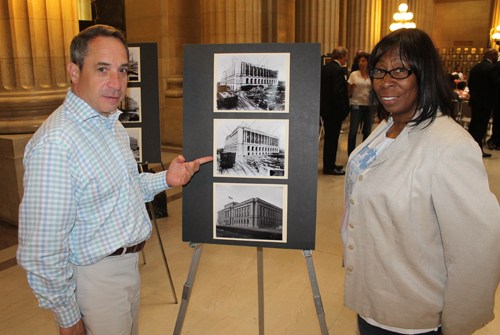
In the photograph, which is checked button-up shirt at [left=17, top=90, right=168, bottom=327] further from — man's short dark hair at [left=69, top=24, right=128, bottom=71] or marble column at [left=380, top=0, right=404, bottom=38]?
marble column at [left=380, top=0, right=404, bottom=38]

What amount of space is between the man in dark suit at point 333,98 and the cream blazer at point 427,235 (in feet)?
17.4

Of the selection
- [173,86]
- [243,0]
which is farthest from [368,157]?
[173,86]

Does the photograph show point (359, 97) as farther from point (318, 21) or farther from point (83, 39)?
point (83, 39)

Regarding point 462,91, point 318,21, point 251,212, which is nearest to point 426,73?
point 251,212

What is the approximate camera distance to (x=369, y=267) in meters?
1.61

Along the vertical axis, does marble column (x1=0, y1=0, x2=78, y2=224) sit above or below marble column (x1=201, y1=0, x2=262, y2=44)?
below

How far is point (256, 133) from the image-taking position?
2053mm

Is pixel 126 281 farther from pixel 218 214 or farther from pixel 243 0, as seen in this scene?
pixel 243 0

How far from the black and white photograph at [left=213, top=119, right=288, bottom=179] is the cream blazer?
0.55m

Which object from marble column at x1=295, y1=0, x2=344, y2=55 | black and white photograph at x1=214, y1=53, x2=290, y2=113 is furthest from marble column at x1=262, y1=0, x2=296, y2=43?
black and white photograph at x1=214, y1=53, x2=290, y2=113

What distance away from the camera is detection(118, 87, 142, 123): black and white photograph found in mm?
3447

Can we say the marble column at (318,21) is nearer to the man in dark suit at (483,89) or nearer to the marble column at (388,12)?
the man in dark suit at (483,89)

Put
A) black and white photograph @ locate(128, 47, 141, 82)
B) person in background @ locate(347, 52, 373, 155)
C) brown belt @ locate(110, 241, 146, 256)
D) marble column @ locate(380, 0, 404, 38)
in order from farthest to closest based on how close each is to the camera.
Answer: marble column @ locate(380, 0, 404, 38) < person in background @ locate(347, 52, 373, 155) < black and white photograph @ locate(128, 47, 141, 82) < brown belt @ locate(110, 241, 146, 256)

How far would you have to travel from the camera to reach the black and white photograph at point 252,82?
78.7 inches
